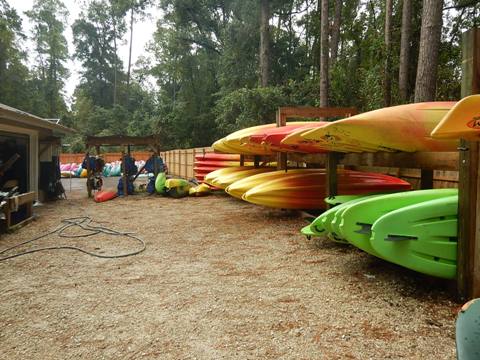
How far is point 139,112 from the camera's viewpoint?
31.0 metres

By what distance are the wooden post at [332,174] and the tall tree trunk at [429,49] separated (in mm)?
3743

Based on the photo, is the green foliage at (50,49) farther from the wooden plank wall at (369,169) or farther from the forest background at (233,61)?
the wooden plank wall at (369,169)

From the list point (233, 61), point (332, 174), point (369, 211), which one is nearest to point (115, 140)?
point (332, 174)

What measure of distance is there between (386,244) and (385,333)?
2.43 feet

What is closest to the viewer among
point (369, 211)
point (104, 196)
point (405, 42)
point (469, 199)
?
point (469, 199)

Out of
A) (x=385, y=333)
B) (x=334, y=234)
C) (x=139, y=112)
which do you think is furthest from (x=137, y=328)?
(x=139, y=112)

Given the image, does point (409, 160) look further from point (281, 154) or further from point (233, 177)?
point (233, 177)

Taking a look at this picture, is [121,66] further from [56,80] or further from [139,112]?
[139,112]

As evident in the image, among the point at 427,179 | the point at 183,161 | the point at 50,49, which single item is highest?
the point at 50,49

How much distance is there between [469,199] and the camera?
2326mm

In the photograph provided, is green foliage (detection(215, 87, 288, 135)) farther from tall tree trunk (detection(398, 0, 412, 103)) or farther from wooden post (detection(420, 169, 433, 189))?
wooden post (detection(420, 169, 433, 189))

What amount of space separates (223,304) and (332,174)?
246cm

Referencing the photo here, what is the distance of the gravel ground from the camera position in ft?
6.41

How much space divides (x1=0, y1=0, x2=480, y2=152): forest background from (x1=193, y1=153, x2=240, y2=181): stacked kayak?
10.9 feet
